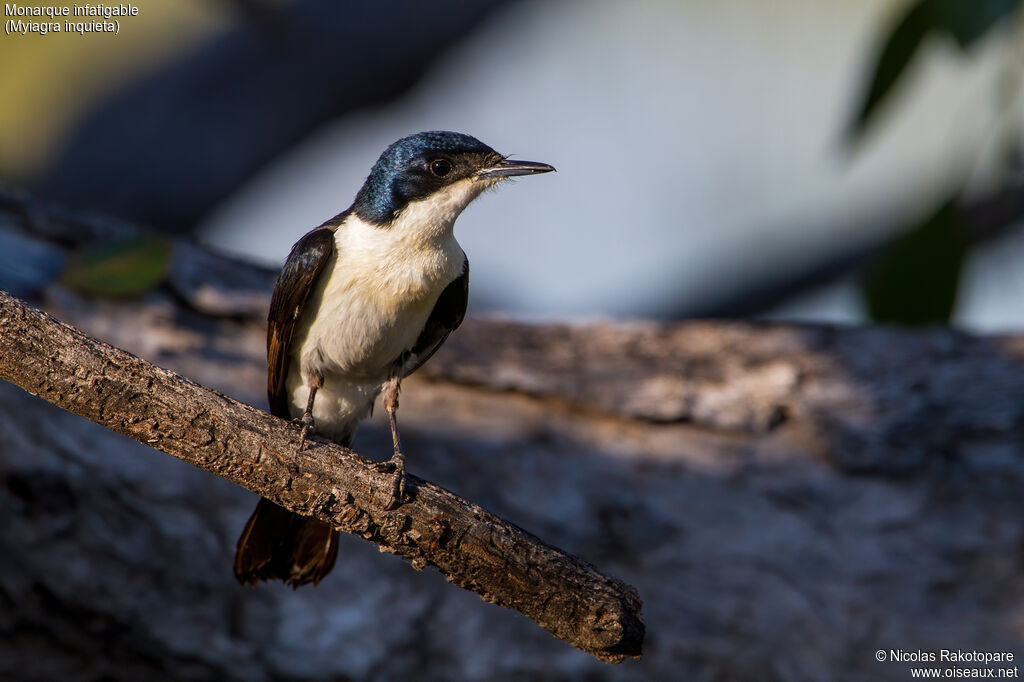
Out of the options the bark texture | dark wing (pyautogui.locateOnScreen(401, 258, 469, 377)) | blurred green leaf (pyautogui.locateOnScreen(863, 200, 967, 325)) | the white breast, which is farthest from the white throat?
blurred green leaf (pyautogui.locateOnScreen(863, 200, 967, 325))

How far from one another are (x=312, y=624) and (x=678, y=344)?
8.09 feet

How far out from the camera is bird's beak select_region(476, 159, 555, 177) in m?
3.88

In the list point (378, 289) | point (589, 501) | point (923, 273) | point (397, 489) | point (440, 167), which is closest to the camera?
point (397, 489)

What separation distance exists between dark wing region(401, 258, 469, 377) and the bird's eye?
13.9 inches

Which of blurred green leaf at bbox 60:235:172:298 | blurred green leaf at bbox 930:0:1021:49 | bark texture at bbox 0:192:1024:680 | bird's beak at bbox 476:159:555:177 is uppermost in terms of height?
blurred green leaf at bbox 930:0:1021:49

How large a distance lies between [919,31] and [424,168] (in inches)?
88.9

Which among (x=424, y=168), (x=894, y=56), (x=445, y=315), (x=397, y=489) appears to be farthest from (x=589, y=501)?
(x=894, y=56)

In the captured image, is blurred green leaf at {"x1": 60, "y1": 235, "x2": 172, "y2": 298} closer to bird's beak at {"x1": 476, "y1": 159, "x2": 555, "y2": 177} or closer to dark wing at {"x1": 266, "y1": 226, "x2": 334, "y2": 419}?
dark wing at {"x1": 266, "y1": 226, "x2": 334, "y2": 419}

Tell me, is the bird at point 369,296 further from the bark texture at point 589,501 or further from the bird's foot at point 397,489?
the bark texture at point 589,501

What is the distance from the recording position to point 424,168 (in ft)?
13.0

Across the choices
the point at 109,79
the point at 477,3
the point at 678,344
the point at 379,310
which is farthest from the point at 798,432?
the point at 109,79

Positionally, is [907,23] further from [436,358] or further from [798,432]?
[436,358]

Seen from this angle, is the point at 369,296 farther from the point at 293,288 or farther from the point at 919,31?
the point at 919,31

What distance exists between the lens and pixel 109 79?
27.6ft
